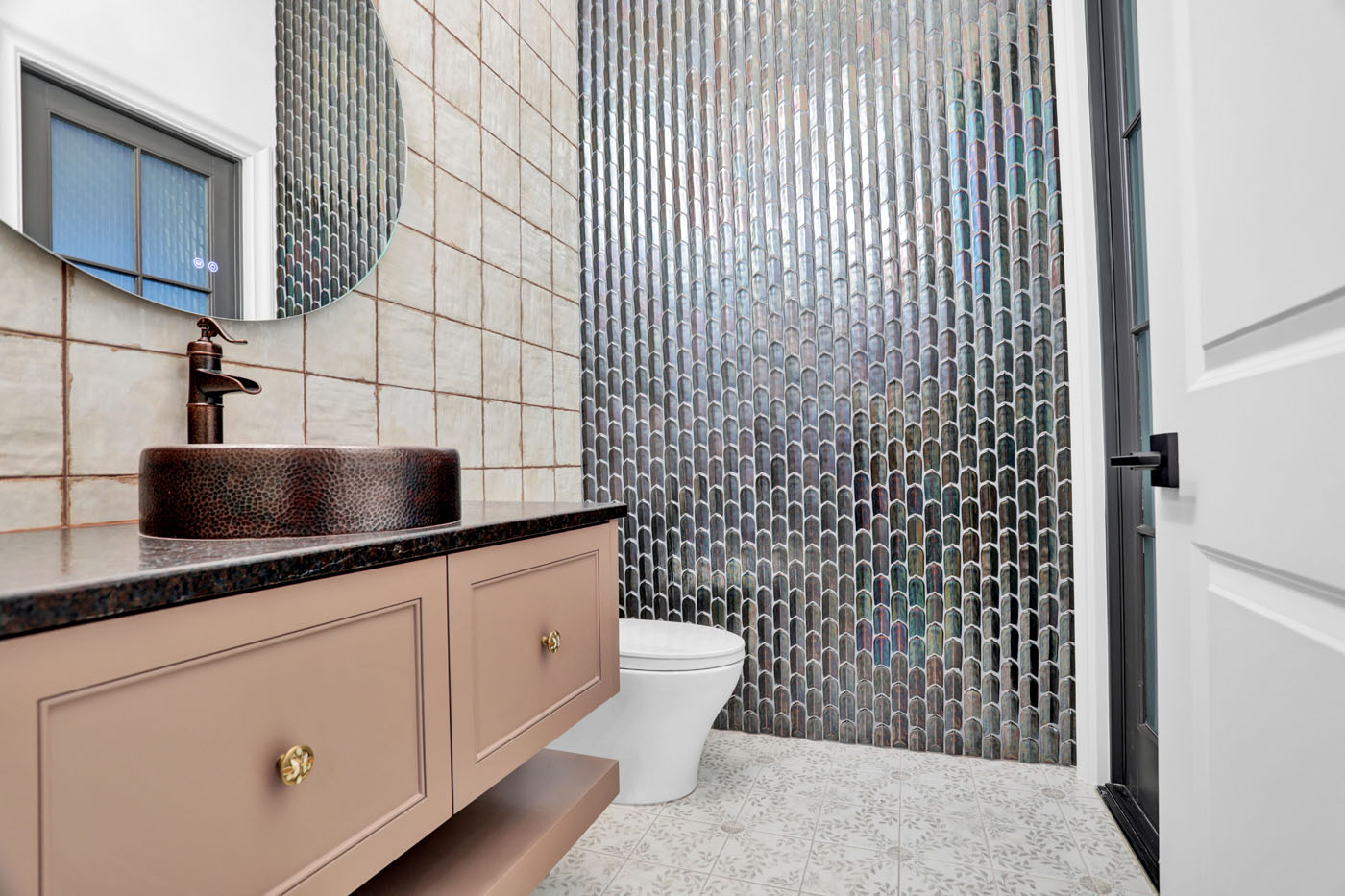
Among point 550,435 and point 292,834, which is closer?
point 292,834

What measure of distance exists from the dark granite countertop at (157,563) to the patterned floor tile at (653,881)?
0.97m

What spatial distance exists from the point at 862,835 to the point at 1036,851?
383mm

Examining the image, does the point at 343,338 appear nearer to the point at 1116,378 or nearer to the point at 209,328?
the point at 209,328

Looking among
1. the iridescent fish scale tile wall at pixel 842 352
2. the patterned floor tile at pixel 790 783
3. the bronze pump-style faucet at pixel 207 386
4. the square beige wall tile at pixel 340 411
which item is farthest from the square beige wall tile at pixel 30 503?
the patterned floor tile at pixel 790 783

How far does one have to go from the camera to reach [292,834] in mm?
664

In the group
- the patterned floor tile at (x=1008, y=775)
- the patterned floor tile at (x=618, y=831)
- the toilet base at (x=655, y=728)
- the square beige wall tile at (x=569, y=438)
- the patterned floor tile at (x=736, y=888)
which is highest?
the square beige wall tile at (x=569, y=438)

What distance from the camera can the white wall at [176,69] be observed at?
0.89 meters

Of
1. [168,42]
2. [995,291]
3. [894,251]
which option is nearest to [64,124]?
[168,42]

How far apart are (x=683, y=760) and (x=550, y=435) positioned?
1019mm

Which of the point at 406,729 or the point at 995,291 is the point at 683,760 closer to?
the point at 406,729

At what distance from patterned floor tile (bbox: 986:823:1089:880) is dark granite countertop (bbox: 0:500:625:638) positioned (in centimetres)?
139

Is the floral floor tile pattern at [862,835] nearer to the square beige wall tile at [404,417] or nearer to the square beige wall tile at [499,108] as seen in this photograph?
the square beige wall tile at [404,417]

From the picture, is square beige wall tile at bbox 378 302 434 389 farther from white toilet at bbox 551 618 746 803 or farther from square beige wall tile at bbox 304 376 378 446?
white toilet at bbox 551 618 746 803

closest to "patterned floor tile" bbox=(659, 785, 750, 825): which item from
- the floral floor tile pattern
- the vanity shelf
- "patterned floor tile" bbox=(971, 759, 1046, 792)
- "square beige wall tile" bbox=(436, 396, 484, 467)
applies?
the floral floor tile pattern
